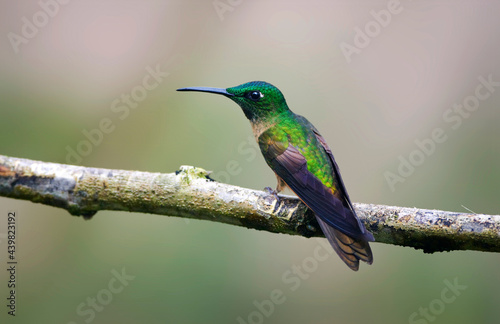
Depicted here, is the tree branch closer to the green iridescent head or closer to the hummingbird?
the hummingbird

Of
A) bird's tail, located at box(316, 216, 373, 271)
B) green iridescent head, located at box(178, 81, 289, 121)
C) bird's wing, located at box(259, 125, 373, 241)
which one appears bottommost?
bird's tail, located at box(316, 216, 373, 271)

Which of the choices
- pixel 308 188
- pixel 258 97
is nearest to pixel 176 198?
pixel 308 188

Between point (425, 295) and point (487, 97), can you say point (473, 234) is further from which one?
point (487, 97)

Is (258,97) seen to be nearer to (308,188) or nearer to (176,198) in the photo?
(308,188)

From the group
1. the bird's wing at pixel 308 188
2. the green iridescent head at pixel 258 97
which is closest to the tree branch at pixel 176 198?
the bird's wing at pixel 308 188

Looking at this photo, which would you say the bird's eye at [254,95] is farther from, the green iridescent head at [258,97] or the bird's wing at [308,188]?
the bird's wing at [308,188]

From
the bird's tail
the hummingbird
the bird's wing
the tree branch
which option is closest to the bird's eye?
the hummingbird
